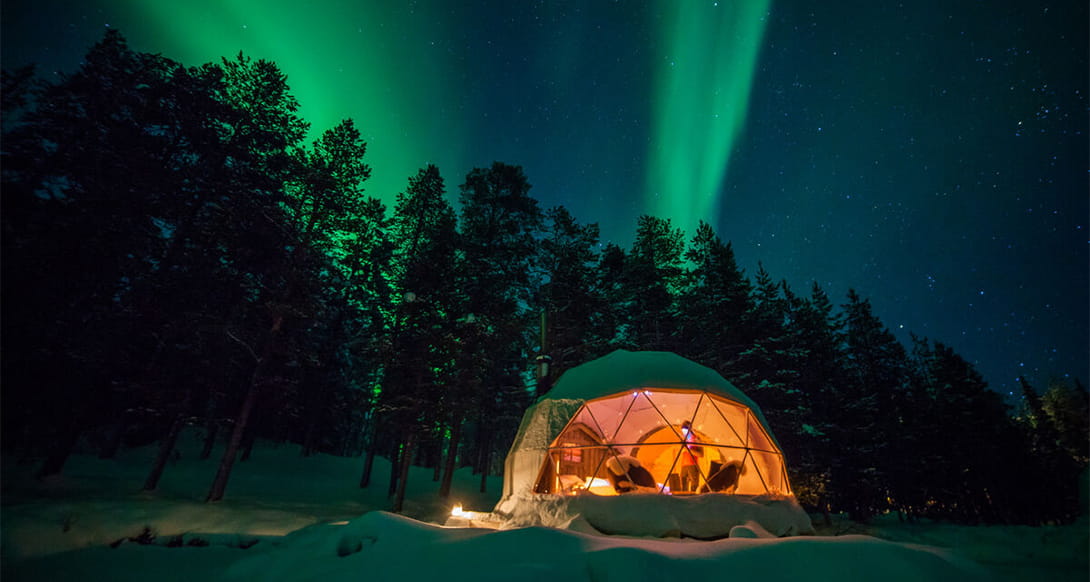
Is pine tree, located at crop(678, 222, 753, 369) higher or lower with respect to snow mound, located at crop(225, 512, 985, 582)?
higher

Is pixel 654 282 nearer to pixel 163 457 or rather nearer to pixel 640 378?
pixel 640 378

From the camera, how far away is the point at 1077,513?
22312 millimetres

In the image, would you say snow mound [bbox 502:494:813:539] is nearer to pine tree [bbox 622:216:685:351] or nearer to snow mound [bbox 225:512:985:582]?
snow mound [bbox 225:512:985:582]

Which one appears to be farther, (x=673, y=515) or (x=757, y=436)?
(x=757, y=436)

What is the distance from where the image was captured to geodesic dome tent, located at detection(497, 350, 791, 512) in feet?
28.9

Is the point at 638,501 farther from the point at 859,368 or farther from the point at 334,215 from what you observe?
the point at 859,368

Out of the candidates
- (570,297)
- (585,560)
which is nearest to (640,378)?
(585,560)

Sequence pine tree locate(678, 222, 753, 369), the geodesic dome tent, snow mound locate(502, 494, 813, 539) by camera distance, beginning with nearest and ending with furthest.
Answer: snow mound locate(502, 494, 813, 539) < the geodesic dome tent < pine tree locate(678, 222, 753, 369)

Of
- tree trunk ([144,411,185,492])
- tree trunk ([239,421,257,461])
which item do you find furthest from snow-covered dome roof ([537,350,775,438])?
tree trunk ([239,421,257,461])

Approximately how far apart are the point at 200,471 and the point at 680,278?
2582 centimetres

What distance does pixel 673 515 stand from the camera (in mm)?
7211

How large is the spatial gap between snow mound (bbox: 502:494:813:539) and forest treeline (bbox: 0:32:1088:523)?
5.22m

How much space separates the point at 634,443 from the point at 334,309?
1943 cm

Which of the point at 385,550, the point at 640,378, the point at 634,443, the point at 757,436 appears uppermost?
the point at 640,378
